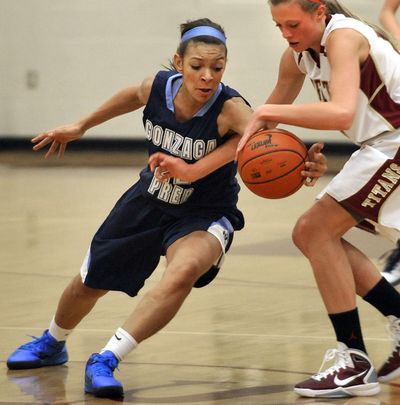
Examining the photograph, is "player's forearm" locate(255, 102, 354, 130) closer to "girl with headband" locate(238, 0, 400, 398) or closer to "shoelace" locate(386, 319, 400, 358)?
"girl with headband" locate(238, 0, 400, 398)

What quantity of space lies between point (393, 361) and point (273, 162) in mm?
950

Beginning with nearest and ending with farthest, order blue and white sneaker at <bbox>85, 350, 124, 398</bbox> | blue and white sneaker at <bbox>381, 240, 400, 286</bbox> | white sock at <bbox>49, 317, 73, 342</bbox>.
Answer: blue and white sneaker at <bbox>85, 350, 124, 398</bbox> → white sock at <bbox>49, 317, 73, 342</bbox> → blue and white sneaker at <bbox>381, 240, 400, 286</bbox>

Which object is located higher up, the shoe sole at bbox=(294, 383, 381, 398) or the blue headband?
the blue headband

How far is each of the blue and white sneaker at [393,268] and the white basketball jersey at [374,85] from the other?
6.07 ft

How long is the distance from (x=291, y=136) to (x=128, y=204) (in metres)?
0.79

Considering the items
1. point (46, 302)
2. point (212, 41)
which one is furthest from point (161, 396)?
point (46, 302)

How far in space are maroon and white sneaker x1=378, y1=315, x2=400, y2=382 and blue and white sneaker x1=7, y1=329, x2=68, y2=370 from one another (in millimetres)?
1332

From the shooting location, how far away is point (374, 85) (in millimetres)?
4184

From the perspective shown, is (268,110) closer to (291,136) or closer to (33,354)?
(291,136)

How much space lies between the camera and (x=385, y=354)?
480cm

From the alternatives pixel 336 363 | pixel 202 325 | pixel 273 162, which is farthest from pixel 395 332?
pixel 202 325

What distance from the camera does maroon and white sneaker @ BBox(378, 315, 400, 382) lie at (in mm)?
4371

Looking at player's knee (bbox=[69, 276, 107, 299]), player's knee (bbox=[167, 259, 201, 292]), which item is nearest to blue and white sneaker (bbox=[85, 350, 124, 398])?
player's knee (bbox=[167, 259, 201, 292])

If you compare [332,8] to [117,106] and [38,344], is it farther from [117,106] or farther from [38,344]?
[38,344]
